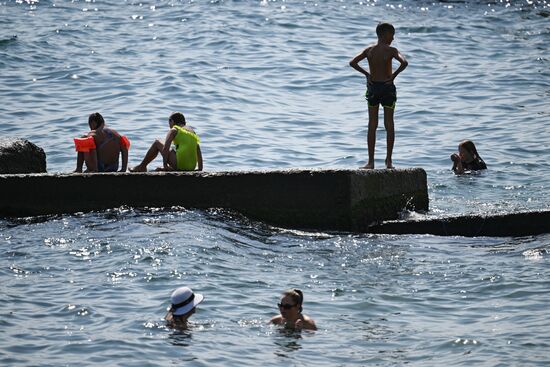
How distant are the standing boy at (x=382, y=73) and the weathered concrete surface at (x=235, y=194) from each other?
2.59 ft

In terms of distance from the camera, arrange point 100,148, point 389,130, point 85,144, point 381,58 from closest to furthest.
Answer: point 381,58 < point 389,130 < point 85,144 < point 100,148

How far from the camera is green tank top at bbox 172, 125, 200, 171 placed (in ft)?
50.3

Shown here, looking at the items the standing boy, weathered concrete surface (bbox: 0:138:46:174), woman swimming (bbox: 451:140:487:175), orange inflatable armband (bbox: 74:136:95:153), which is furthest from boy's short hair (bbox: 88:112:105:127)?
woman swimming (bbox: 451:140:487:175)

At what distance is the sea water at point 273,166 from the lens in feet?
33.2

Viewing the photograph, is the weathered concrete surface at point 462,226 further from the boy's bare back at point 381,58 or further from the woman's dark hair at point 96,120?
the woman's dark hair at point 96,120

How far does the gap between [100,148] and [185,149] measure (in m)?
1.21

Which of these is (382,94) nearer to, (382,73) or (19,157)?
(382,73)

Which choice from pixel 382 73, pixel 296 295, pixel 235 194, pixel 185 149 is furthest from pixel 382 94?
pixel 296 295

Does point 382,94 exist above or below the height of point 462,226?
above

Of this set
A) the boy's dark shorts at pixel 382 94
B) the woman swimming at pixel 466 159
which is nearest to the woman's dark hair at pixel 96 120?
the boy's dark shorts at pixel 382 94

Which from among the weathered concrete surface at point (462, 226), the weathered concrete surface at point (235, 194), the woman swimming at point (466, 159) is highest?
the weathered concrete surface at point (235, 194)

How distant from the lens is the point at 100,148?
15570 mm

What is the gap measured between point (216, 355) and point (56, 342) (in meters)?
1.39

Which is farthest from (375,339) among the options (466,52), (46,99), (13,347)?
(466,52)
